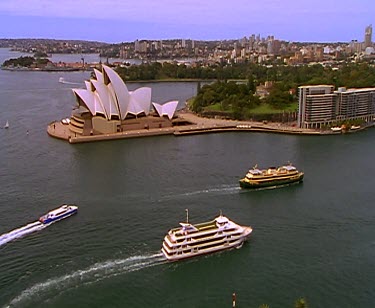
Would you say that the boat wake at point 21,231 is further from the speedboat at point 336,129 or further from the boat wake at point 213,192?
the speedboat at point 336,129

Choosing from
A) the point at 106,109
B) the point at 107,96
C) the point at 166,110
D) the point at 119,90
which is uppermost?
the point at 119,90

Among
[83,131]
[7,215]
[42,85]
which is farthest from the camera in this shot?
[42,85]

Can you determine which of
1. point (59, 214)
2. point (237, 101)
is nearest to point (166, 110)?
point (237, 101)

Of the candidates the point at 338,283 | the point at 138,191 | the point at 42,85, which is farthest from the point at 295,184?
the point at 42,85

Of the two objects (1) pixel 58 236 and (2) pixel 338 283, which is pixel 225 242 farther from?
(1) pixel 58 236

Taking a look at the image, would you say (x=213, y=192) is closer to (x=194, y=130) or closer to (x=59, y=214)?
(x=59, y=214)

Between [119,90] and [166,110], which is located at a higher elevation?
[119,90]
